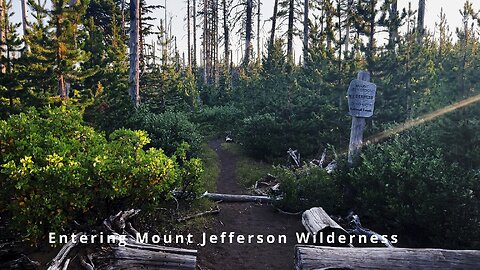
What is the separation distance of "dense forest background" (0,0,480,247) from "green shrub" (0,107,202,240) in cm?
2

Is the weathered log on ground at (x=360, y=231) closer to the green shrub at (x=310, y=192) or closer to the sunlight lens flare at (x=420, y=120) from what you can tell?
the green shrub at (x=310, y=192)

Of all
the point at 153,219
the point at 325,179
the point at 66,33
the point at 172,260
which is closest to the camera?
the point at 172,260

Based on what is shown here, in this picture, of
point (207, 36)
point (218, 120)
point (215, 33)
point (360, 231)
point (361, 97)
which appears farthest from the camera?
point (215, 33)

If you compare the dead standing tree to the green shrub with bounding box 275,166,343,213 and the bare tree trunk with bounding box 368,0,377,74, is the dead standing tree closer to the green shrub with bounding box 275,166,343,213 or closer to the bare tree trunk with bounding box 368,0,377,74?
the bare tree trunk with bounding box 368,0,377,74

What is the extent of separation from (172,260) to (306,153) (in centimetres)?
977

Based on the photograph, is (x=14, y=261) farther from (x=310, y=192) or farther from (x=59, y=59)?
(x=59, y=59)

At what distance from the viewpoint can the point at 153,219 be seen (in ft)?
22.7

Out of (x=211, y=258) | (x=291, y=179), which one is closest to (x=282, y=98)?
(x=291, y=179)

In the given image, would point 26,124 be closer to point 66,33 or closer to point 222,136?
point 66,33

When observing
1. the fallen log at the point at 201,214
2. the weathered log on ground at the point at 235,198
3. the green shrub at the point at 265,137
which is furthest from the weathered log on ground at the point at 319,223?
the green shrub at the point at 265,137

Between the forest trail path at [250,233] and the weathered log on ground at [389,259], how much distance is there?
1.36 meters

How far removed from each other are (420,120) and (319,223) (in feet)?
20.0

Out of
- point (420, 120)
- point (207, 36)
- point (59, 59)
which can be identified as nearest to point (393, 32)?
point (420, 120)

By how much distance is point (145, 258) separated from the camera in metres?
4.79
